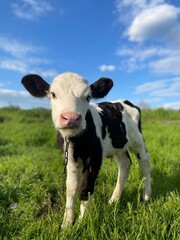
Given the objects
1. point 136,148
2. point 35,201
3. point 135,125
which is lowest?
point 35,201

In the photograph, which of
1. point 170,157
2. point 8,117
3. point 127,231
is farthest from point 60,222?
point 8,117

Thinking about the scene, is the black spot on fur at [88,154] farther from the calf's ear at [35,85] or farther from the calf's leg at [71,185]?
the calf's ear at [35,85]

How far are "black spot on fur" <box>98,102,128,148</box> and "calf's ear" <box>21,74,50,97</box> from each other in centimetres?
90

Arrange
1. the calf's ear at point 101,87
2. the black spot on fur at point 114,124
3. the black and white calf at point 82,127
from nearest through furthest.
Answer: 1. the black and white calf at point 82,127
2. the calf's ear at point 101,87
3. the black spot on fur at point 114,124

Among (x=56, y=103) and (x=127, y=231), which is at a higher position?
(x=56, y=103)

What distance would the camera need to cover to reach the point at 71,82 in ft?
12.1

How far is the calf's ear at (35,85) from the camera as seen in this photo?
12.9 feet

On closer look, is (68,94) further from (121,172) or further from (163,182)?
(163,182)

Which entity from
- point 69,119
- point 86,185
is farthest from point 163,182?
point 69,119

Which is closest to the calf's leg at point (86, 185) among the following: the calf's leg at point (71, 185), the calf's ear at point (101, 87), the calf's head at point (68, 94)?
the calf's leg at point (71, 185)

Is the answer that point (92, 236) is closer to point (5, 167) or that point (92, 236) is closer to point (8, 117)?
point (5, 167)

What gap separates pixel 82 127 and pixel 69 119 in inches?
8.9

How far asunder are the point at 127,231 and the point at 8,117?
1646 centimetres

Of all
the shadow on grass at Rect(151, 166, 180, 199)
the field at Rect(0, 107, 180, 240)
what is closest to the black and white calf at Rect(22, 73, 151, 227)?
the field at Rect(0, 107, 180, 240)
